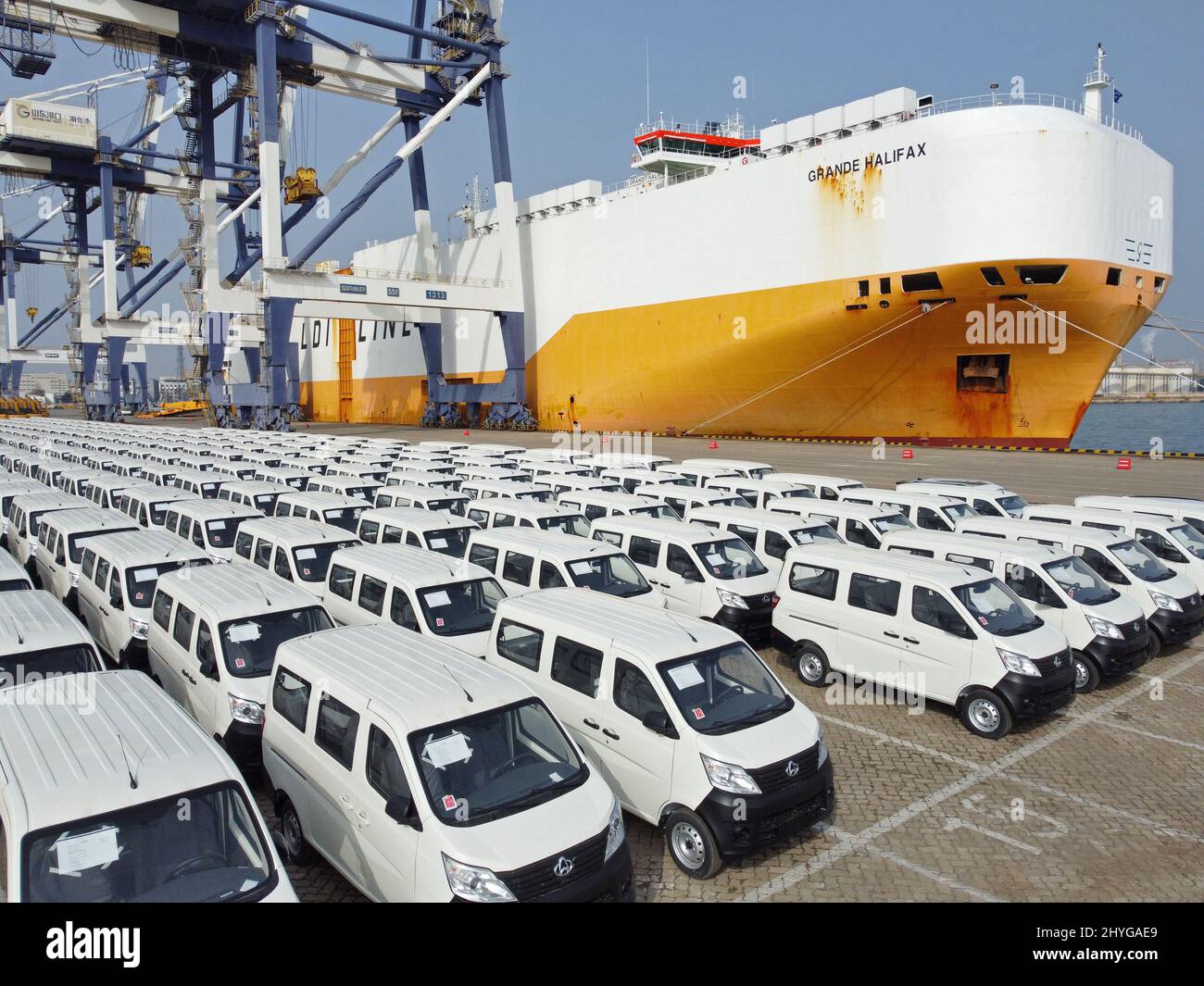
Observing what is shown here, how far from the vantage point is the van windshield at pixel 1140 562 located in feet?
33.9

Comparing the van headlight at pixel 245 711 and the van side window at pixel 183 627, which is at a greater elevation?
the van side window at pixel 183 627

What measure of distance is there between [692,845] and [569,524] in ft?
23.2

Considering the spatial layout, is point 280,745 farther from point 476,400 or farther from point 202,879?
point 476,400

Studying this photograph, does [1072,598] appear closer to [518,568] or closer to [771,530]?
[771,530]

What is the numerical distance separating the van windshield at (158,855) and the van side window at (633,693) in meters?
2.72

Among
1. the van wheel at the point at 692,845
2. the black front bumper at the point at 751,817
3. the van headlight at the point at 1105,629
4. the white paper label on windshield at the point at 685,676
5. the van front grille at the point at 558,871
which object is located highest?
the white paper label on windshield at the point at 685,676

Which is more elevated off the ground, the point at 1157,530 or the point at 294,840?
the point at 1157,530

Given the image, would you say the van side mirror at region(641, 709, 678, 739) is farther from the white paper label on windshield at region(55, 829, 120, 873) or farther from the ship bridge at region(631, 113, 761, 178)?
the ship bridge at region(631, 113, 761, 178)

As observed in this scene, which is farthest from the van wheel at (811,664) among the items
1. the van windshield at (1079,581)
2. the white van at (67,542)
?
the white van at (67,542)

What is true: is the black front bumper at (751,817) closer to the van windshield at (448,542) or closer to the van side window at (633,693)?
the van side window at (633,693)

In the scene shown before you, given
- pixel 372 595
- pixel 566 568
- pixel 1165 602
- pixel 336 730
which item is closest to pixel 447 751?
pixel 336 730

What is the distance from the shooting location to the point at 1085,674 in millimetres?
8859

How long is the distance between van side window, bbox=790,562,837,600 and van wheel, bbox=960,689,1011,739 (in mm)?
1768

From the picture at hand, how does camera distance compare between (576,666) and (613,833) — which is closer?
(613,833)
